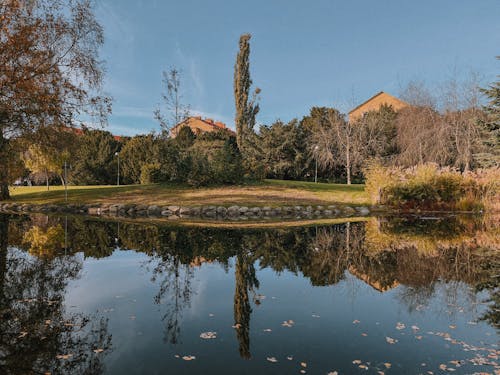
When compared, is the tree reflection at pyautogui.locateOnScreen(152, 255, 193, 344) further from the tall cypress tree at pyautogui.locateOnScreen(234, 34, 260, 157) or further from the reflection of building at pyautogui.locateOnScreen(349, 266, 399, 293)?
the tall cypress tree at pyautogui.locateOnScreen(234, 34, 260, 157)

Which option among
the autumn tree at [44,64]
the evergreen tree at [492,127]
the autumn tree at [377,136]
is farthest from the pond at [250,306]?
the autumn tree at [377,136]

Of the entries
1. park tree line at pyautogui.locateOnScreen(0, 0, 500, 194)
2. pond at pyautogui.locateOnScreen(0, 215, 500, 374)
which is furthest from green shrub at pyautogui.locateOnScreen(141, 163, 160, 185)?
pond at pyautogui.locateOnScreen(0, 215, 500, 374)

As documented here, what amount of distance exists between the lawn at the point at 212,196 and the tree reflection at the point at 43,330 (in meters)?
11.4

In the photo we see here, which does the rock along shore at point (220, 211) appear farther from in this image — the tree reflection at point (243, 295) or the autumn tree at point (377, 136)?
the autumn tree at point (377, 136)

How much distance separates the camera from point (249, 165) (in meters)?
22.3

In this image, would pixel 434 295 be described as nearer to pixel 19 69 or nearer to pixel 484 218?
pixel 484 218

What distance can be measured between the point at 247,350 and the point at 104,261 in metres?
4.77

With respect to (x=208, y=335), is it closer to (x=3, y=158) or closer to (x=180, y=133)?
(x=3, y=158)

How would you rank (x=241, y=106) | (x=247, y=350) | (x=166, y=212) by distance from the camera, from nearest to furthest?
1. (x=247, y=350)
2. (x=166, y=212)
3. (x=241, y=106)

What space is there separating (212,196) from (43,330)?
578 inches

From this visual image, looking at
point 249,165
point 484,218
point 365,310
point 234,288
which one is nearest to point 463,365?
point 365,310

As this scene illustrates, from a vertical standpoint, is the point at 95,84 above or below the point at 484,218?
above

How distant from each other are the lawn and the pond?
8530mm

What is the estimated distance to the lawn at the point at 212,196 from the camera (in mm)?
17211
